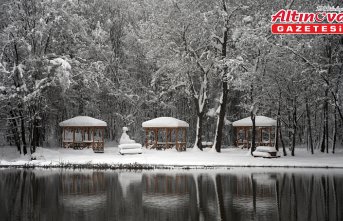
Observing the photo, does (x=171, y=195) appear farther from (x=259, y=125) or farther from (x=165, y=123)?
(x=259, y=125)

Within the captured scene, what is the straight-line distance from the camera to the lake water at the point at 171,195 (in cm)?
1241

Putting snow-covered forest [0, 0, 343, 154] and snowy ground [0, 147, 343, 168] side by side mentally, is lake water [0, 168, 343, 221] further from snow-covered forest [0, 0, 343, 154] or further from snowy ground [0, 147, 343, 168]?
snow-covered forest [0, 0, 343, 154]

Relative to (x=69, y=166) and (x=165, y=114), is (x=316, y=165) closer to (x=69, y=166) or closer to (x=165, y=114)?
(x=69, y=166)

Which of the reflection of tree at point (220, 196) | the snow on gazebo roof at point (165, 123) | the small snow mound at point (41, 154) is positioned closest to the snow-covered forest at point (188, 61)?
the small snow mound at point (41, 154)

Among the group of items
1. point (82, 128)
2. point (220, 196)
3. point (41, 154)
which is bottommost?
point (220, 196)

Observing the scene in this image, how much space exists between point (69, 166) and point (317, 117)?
29984mm

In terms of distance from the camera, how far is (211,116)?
46281mm

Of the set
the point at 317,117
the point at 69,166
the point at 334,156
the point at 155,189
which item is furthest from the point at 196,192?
the point at 317,117

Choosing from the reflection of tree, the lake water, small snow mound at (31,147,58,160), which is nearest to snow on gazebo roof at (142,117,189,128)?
small snow mound at (31,147,58,160)

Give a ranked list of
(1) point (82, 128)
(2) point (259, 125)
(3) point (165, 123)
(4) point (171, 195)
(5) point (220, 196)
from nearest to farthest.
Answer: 1. (5) point (220, 196)
2. (4) point (171, 195)
3. (3) point (165, 123)
4. (1) point (82, 128)
5. (2) point (259, 125)

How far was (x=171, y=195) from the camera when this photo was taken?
16.1m

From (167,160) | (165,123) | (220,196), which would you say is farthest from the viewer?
(165,123)

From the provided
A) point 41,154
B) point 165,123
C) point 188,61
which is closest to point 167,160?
point 165,123

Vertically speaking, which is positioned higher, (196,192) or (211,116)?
(211,116)
